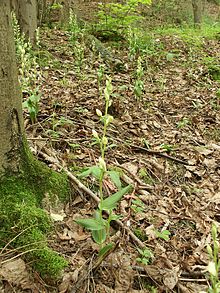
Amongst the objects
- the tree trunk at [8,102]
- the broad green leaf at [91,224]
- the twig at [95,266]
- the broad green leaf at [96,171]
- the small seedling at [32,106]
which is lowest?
the twig at [95,266]

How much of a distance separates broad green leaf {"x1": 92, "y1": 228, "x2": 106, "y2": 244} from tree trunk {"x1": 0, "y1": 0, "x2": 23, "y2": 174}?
25.8 inches

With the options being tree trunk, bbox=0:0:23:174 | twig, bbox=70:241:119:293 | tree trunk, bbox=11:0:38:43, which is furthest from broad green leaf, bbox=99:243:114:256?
tree trunk, bbox=11:0:38:43

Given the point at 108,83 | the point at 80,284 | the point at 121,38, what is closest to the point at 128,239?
the point at 80,284

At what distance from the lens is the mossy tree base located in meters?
2.11

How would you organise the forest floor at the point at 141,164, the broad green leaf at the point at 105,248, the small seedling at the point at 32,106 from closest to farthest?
the broad green leaf at the point at 105,248 → the forest floor at the point at 141,164 → the small seedling at the point at 32,106

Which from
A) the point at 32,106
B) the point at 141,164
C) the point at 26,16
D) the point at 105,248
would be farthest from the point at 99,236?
the point at 26,16

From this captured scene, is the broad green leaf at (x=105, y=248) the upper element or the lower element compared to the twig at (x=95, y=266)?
upper

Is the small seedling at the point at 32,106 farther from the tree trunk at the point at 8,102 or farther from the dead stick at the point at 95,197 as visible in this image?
the tree trunk at the point at 8,102

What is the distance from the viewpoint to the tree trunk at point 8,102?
2111mm

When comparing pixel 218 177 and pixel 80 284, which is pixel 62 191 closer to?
pixel 80 284

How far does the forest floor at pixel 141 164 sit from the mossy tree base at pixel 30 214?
10cm

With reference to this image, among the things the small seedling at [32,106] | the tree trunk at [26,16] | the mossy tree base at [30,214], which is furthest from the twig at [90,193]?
the tree trunk at [26,16]

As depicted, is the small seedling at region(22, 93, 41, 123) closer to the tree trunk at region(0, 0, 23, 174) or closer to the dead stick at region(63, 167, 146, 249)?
the dead stick at region(63, 167, 146, 249)

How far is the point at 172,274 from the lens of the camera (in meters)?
2.36
